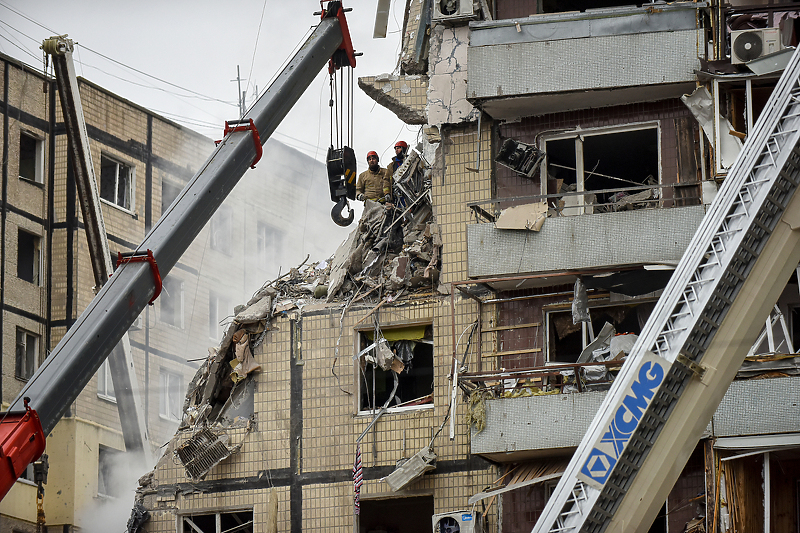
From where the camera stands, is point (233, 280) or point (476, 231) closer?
point (476, 231)

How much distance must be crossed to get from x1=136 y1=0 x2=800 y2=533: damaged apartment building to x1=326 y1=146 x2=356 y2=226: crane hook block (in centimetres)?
113

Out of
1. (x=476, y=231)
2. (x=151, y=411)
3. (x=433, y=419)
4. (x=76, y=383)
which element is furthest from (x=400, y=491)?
(x=151, y=411)

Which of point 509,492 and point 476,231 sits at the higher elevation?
point 476,231

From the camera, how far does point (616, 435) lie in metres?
14.1

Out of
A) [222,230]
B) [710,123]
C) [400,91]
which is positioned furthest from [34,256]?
[710,123]

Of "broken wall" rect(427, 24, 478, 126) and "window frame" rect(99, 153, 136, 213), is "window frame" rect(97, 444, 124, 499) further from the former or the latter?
"broken wall" rect(427, 24, 478, 126)

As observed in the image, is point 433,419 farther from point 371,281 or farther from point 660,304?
point 660,304

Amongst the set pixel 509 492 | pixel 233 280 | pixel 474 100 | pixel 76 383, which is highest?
pixel 233 280

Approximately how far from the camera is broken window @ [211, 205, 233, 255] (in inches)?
1825

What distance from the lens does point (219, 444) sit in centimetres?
2264

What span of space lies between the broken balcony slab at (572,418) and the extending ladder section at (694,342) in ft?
10.4

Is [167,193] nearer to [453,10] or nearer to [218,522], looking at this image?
[218,522]

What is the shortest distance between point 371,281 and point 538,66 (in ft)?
16.6

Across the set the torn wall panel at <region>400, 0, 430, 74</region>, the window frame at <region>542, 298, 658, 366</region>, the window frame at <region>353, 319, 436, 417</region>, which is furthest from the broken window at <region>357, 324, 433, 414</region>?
the torn wall panel at <region>400, 0, 430, 74</region>
